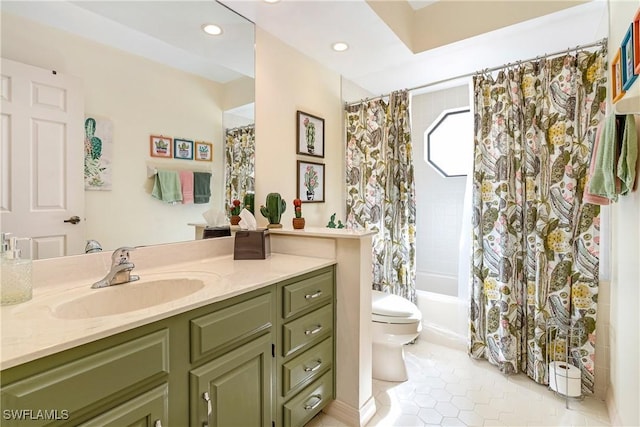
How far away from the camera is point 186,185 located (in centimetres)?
167

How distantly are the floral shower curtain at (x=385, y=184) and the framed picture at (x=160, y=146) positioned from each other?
1586 mm

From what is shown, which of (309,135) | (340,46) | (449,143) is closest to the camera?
(340,46)

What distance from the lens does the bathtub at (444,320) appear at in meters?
2.37

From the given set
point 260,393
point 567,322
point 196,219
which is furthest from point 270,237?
point 567,322

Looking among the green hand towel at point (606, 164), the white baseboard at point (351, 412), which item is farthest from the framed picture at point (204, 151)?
the green hand towel at point (606, 164)

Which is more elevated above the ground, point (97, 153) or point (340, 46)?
point (340, 46)

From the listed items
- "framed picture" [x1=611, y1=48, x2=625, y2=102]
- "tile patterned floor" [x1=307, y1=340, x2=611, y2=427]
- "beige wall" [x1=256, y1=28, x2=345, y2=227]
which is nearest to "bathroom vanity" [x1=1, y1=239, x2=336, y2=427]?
"tile patterned floor" [x1=307, y1=340, x2=611, y2=427]

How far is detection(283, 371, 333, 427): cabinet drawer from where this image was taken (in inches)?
54.9

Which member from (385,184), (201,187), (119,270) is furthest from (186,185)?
(385,184)

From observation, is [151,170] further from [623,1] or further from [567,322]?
[567,322]

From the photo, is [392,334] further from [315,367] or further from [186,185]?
[186,185]

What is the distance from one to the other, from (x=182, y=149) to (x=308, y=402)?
1.39 meters

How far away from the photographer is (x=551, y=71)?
1.89m

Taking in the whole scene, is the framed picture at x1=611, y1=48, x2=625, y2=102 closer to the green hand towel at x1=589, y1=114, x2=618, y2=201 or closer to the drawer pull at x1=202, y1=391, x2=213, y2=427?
the green hand towel at x1=589, y1=114, x2=618, y2=201
